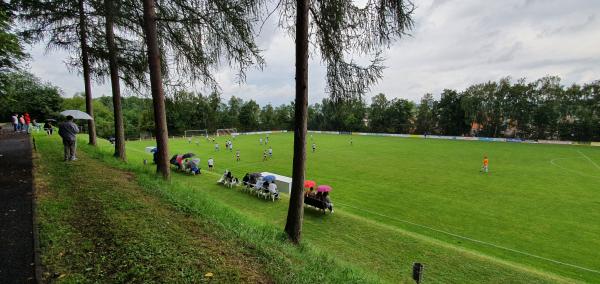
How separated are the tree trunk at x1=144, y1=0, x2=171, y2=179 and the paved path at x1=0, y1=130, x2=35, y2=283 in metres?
3.36

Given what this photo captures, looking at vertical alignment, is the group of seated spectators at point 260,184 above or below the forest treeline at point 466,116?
below

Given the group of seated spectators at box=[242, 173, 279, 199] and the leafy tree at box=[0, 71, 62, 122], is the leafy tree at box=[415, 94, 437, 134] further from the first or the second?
the leafy tree at box=[0, 71, 62, 122]

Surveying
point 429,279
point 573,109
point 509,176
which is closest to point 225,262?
point 429,279

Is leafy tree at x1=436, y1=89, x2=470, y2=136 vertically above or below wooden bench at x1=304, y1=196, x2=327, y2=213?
above

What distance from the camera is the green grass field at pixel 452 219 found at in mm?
8289

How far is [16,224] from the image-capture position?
4879 mm

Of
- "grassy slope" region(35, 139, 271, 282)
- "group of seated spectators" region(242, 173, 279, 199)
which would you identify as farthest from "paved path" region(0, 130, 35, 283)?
"group of seated spectators" region(242, 173, 279, 199)

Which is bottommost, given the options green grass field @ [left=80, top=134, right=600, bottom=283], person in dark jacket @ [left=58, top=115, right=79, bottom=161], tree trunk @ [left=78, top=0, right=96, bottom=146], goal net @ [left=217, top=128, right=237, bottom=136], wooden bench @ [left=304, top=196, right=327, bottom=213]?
green grass field @ [left=80, top=134, right=600, bottom=283]

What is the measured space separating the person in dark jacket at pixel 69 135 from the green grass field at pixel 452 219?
7.54ft

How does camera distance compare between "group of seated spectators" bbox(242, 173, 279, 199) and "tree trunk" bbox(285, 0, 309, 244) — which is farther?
"group of seated spectators" bbox(242, 173, 279, 199)

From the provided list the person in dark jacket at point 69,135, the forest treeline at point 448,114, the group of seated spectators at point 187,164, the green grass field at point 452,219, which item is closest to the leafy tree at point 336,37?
the green grass field at point 452,219

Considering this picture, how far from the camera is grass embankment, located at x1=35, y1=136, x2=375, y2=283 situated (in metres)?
3.79

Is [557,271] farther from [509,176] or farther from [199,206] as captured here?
[509,176]

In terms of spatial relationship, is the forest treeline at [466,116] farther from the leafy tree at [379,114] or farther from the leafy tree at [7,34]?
the leafy tree at [7,34]
